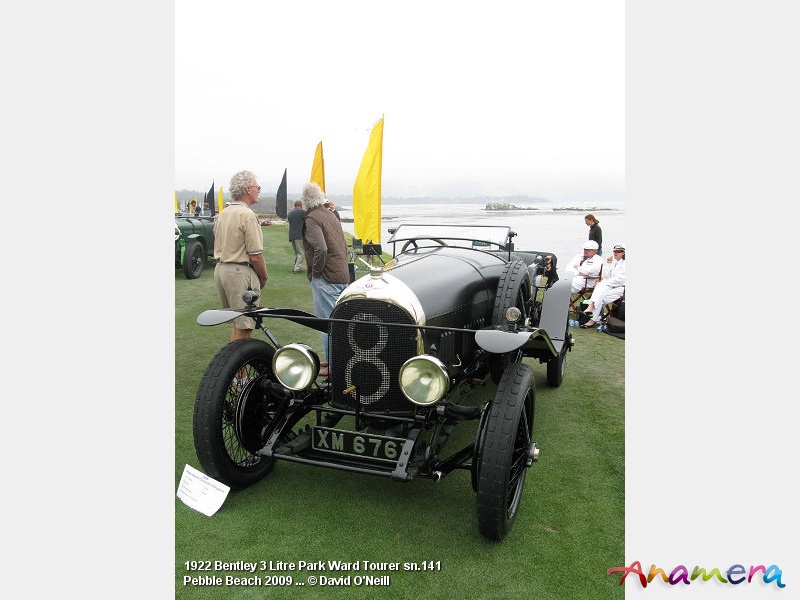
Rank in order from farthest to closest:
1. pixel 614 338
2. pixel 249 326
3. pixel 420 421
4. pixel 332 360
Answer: pixel 614 338
pixel 249 326
pixel 332 360
pixel 420 421

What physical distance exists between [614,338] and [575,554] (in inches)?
197

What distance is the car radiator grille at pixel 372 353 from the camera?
3381mm

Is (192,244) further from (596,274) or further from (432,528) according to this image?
(432,528)

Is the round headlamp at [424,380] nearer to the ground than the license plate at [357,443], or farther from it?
farther from it

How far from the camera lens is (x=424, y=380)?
3.12 m

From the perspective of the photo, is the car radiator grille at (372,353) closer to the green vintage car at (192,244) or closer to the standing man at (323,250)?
the standing man at (323,250)

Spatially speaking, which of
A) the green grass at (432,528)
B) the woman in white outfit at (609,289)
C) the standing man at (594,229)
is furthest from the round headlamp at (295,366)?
the standing man at (594,229)

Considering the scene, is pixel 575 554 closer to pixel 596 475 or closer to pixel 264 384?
pixel 596 475

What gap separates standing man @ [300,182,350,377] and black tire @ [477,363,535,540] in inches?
92.8

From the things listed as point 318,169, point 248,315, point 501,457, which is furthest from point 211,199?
point 501,457

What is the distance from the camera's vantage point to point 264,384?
367cm

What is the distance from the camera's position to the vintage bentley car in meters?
3.06

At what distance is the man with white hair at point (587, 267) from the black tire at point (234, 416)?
19.3 feet

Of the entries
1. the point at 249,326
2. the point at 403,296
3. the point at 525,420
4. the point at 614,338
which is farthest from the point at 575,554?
the point at 614,338
